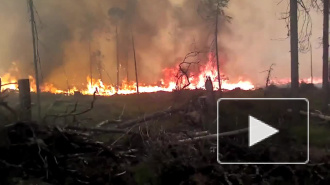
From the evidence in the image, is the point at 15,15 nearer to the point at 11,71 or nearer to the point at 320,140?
the point at 11,71

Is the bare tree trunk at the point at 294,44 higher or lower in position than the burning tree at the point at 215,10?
lower

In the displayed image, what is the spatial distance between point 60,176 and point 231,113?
688 centimetres

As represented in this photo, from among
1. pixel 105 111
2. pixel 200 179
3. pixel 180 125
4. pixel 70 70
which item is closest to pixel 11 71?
pixel 70 70

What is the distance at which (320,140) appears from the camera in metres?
12.8

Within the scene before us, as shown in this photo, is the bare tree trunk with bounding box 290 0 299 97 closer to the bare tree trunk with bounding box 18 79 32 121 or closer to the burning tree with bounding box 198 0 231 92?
the bare tree trunk with bounding box 18 79 32 121

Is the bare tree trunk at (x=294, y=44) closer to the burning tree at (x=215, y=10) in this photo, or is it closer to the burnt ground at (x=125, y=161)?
the burnt ground at (x=125, y=161)
